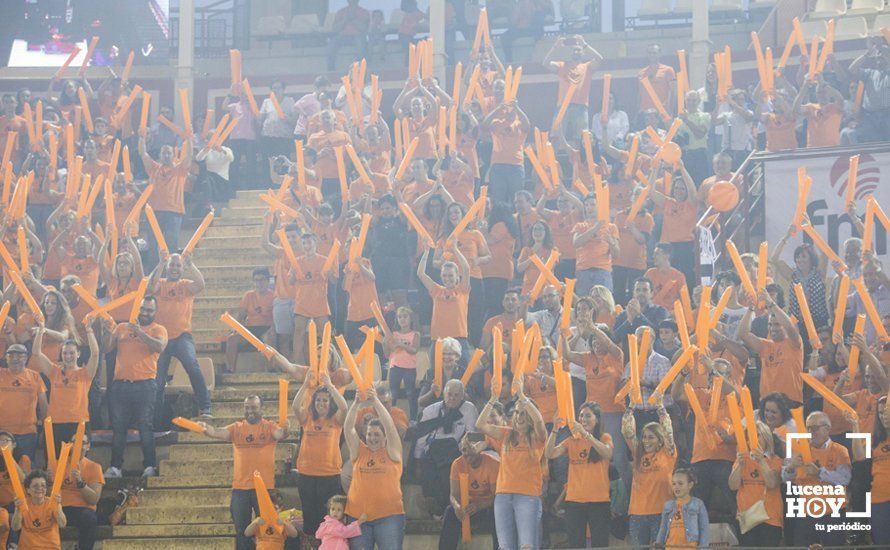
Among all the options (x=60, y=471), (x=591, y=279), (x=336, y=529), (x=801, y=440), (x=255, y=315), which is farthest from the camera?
(x=255, y=315)

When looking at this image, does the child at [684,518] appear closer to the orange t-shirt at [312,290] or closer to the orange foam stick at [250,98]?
the orange t-shirt at [312,290]

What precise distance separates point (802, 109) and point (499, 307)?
150 inches

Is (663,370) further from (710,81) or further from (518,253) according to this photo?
(710,81)

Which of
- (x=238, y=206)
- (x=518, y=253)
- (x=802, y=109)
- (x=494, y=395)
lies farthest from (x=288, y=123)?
(x=494, y=395)

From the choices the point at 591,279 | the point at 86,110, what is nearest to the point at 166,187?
the point at 86,110

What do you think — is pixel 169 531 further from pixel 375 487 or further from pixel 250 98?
pixel 250 98

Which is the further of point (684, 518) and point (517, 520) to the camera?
point (517, 520)

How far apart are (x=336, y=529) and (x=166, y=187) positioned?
20.1 feet

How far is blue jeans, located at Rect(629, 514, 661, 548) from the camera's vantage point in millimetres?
11391

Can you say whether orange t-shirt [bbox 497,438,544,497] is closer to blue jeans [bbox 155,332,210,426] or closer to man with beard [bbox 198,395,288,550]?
man with beard [bbox 198,395,288,550]

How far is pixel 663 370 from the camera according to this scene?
1227 cm

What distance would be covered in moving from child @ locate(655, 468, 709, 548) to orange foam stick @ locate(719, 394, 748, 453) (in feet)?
1.34

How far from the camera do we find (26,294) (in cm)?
1362

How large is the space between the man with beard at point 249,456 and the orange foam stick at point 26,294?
2090 millimetres
